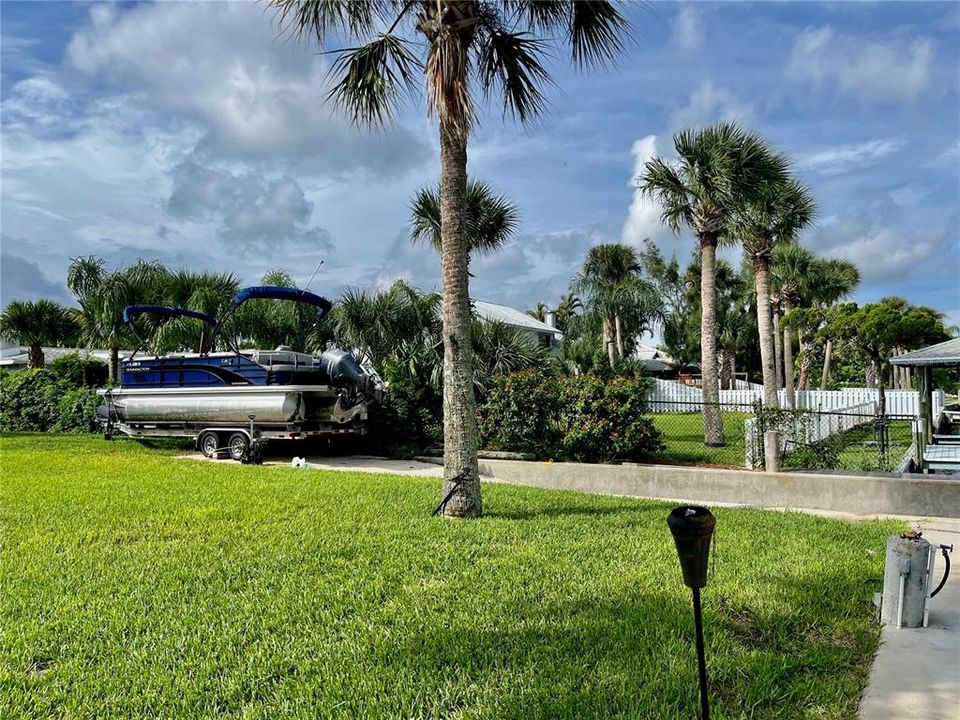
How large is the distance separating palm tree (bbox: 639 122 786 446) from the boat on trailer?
25.1 feet

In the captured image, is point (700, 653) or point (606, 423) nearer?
point (700, 653)

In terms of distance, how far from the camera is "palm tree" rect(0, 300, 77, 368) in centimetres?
3055

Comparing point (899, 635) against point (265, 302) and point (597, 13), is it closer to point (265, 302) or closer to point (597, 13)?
point (597, 13)

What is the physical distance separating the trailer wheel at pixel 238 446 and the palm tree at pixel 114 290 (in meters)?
9.92

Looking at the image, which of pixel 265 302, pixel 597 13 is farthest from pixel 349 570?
pixel 265 302

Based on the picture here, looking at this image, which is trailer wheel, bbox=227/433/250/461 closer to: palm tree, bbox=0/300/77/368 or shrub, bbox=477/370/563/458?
Result: shrub, bbox=477/370/563/458

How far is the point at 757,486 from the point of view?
386 inches

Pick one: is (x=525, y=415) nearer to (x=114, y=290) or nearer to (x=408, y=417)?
(x=408, y=417)

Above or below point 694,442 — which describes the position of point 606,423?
above

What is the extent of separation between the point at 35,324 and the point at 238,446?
23053 mm

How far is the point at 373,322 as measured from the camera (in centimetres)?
1664

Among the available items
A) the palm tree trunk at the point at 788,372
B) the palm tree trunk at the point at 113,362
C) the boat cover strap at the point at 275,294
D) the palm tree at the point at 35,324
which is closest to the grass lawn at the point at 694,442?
the palm tree trunk at the point at 788,372

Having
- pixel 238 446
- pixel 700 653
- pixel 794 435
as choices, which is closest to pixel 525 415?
pixel 794 435

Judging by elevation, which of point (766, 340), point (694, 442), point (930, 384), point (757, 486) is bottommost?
point (757, 486)
